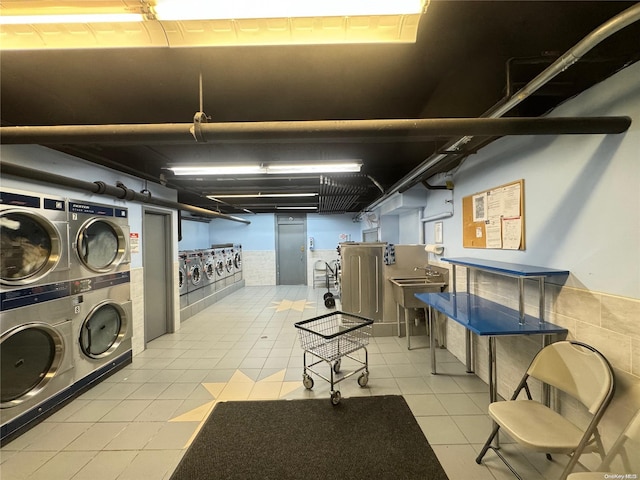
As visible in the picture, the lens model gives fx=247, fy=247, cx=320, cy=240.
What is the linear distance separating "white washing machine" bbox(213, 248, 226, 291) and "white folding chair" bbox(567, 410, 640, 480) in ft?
21.9

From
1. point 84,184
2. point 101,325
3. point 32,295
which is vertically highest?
point 84,184

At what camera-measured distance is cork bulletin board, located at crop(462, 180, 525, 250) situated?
7.04 feet

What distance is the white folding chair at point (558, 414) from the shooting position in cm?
131

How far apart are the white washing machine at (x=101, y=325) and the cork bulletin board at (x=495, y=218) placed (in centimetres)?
426

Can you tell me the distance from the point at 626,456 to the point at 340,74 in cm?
270

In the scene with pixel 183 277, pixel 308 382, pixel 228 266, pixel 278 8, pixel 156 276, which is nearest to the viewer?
pixel 278 8

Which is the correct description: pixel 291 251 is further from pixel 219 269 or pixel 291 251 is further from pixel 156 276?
pixel 156 276

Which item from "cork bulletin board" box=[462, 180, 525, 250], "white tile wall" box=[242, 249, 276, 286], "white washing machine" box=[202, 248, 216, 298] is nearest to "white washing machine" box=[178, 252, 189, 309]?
"white washing machine" box=[202, 248, 216, 298]

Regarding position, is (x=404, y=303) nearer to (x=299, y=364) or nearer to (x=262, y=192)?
(x=299, y=364)

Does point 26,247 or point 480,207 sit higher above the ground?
point 480,207

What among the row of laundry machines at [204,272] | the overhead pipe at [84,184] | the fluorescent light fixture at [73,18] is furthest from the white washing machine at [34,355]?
the row of laundry machines at [204,272]

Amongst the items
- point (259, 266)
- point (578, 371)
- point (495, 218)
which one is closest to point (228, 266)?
point (259, 266)

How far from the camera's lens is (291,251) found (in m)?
9.04

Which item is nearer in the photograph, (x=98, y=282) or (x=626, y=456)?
(x=626, y=456)
